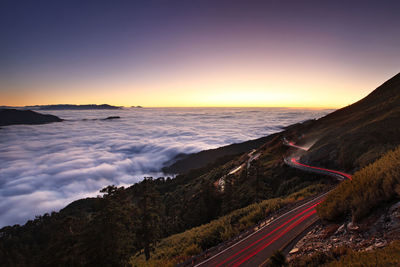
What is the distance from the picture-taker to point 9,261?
47.2 metres

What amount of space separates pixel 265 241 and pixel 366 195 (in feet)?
23.5

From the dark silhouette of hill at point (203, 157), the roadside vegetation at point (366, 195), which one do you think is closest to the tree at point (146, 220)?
the roadside vegetation at point (366, 195)

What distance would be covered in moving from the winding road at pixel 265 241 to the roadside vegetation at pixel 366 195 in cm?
331

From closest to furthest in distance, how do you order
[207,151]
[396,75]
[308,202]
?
[308,202] < [396,75] < [207,151]

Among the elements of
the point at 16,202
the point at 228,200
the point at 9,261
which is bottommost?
the point at 16,202

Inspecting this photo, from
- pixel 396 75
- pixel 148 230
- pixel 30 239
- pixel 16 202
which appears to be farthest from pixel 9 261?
pixel 16 202

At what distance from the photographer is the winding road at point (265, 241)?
11227 mm

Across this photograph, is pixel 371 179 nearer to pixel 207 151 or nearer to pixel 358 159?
pixel 358 159

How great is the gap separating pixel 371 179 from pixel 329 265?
5.22 metres

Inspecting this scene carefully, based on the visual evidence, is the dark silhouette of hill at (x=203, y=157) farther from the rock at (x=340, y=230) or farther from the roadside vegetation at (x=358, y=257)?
the roadside vegetation at (x=358, y=257)

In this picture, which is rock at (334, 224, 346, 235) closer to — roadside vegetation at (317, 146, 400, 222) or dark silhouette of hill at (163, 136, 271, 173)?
roadside vegetation at (317, 146, 400, 222)

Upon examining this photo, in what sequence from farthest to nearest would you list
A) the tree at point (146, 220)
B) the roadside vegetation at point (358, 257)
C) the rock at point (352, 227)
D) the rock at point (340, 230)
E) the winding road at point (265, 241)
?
the tree at point (146, 220)
the winding road at point (265, 241)
the rock at point (340, 230)
the rock at point (352, 227)
the roadside vegetation at point (358, 257)

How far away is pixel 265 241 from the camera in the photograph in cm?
1285

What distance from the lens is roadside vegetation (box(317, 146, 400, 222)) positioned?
25.1ft
